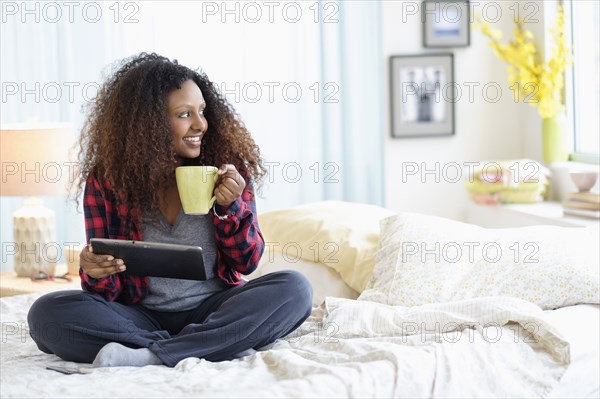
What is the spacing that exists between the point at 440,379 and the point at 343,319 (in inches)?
16.4

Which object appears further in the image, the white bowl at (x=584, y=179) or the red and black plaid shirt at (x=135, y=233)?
the white bowl at (x=584, y=179)

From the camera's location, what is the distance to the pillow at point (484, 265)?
8.12ft

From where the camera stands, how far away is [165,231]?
239cm

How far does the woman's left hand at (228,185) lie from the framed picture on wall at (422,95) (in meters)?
2.24

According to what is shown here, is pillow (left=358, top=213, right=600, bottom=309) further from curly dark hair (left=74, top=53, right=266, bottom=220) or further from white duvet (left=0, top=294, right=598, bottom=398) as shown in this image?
curly dark hair (left=74, top=53, right=266, bottom=220)

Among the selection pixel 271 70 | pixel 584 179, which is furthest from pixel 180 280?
pixel 271 70

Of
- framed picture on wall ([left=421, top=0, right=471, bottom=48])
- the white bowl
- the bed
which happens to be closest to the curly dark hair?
the bed

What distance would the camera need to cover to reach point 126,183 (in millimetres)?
2361

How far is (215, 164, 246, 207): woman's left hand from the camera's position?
2188 mm

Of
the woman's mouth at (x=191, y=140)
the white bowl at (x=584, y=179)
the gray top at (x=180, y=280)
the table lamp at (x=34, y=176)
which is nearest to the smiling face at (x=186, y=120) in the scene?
the woman's mouth at (x=191, y=140)

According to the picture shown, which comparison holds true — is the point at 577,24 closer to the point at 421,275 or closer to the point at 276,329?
the point at 421,275

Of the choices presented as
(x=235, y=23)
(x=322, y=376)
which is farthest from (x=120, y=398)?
(x=235, y=23)

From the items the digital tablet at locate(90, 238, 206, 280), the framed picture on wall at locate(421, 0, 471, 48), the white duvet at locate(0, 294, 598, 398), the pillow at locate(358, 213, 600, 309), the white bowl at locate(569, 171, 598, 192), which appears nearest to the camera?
the white duvet at locate(0, 294, 598, 398)

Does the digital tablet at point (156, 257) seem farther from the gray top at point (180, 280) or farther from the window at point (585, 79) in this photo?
the window at point (585, 79)
